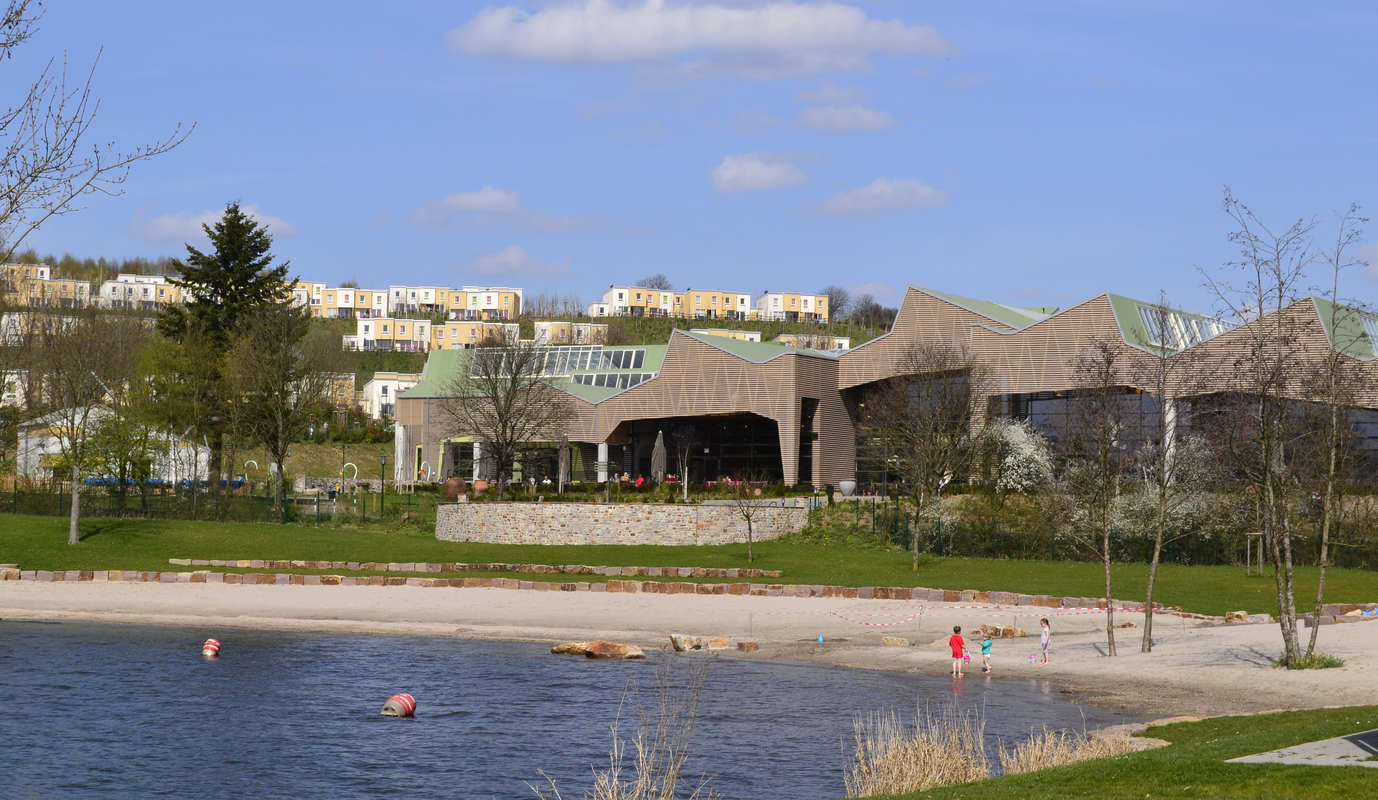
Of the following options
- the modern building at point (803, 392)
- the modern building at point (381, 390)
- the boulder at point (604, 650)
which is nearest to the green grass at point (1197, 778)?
the boulder at point (604, 650)

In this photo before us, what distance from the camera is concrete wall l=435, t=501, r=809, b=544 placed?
54.7m

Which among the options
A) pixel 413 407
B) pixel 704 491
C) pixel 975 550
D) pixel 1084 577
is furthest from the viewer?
pixel 413 407

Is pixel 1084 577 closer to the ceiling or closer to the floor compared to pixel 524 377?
closer to the floor

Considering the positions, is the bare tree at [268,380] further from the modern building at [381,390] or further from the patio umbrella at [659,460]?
the modern building at [381,390]

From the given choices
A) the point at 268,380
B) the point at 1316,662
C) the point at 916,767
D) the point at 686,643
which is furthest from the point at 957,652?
the point at 268,380

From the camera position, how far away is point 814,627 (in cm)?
3681

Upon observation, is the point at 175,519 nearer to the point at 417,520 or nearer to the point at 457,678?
the point at 417,520

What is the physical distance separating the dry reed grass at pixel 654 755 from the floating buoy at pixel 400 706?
4.01 m

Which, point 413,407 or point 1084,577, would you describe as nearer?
point 1084,577

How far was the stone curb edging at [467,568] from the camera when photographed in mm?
46375

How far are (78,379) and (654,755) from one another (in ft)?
178

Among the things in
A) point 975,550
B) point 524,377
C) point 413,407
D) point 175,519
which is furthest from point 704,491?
point 413,407

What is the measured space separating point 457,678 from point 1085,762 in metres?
17.0

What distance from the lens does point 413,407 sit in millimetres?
93812
